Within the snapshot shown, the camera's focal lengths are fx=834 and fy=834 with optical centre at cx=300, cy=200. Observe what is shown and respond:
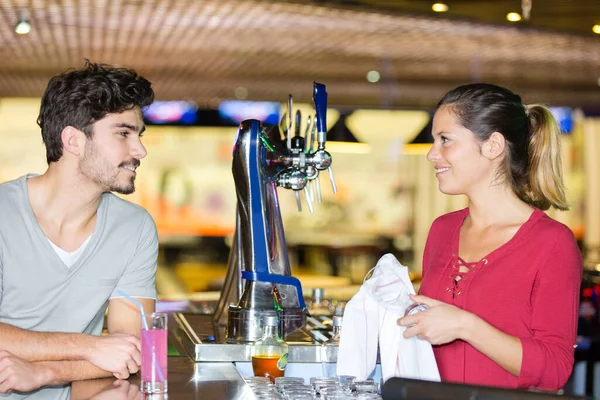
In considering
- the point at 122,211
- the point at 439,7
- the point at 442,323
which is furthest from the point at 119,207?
the point at 439,7

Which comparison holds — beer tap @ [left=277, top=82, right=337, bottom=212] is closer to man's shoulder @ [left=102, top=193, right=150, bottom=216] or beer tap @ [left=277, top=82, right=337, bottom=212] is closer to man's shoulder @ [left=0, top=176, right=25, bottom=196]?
man's shoulder @ [left=102, top=193, right=150, bottom=216]

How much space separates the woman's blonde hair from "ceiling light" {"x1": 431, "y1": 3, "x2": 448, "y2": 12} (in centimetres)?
307

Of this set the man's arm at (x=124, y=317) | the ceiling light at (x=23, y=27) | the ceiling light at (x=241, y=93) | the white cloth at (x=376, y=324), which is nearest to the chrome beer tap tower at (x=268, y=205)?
the man's arm at (x=124, y=317)

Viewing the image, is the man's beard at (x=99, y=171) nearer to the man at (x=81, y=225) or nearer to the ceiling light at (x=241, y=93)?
the man at (x=81, y=225)

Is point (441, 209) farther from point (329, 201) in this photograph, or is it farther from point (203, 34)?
point (203, 34)

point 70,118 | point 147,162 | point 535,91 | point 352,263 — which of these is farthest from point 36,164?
point 70,118

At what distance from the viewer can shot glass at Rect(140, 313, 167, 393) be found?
72.0 inches

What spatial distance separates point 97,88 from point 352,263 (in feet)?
26.6

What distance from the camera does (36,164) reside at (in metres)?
9.96

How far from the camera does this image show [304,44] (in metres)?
5.97

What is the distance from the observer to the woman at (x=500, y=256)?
1766 mm

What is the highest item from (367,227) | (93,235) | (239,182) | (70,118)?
(367,227)

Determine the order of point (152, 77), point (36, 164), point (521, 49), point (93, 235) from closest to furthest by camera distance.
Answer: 1. point (93, 235)
2. point (521, 49)
3. point (152, 77)
4. point (36, 164)

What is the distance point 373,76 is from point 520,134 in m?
5.69
